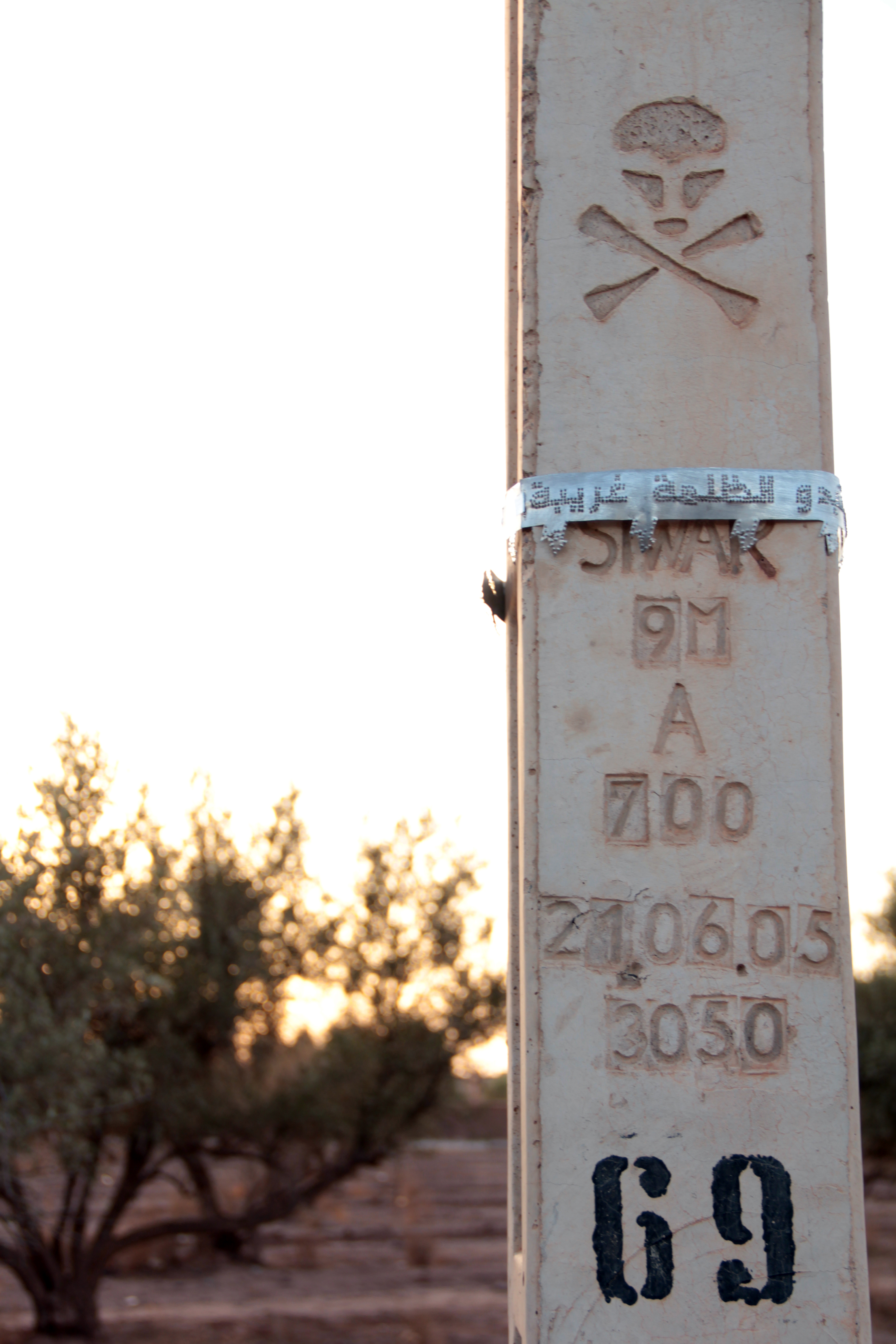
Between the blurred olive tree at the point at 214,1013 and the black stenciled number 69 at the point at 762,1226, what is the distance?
7335 mm

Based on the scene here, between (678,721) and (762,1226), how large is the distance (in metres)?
1.17

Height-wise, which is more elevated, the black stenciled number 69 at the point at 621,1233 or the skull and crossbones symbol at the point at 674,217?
the skull and crossbones symbol at the point at 674,217

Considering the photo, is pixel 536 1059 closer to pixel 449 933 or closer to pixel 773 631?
pixel 773 631

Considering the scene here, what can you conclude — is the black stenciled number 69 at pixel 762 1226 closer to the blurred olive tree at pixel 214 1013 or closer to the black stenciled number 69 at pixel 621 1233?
the black stenciled number 69 at pixel 621 1233

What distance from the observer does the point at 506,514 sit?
3.41 metres

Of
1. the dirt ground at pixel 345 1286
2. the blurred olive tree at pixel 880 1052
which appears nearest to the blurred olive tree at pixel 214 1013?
the dirt ground at pixel 345 1286

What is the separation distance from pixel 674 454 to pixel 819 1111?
163 cm

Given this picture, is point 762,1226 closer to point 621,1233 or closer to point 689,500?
point 621,1233

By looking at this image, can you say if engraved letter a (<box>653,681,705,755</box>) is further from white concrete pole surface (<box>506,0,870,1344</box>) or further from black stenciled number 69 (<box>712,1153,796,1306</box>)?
black stenciled number 69 (<box>712,1153,796,1306</box>)

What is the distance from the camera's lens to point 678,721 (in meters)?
3.15

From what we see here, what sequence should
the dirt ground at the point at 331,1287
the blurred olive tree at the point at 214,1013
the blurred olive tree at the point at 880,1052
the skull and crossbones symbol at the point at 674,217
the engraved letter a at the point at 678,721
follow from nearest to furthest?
the engraved letter a at the point at 678,721 < the skull and crossbones symbol at the point at 674,217 < the blurred olive tree at the point at 214,1013 < the dirt ground at the point at 331,1287 < the blurred olive tree at the point at 880,1052

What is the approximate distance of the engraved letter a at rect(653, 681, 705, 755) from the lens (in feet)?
10.3

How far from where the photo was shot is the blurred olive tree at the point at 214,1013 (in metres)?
9.78

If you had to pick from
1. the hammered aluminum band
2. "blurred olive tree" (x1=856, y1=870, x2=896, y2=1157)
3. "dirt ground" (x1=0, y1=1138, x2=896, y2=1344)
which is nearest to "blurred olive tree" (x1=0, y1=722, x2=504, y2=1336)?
"dirt ground" (x1=0, y1=1138, x2=896, y2=1344)
